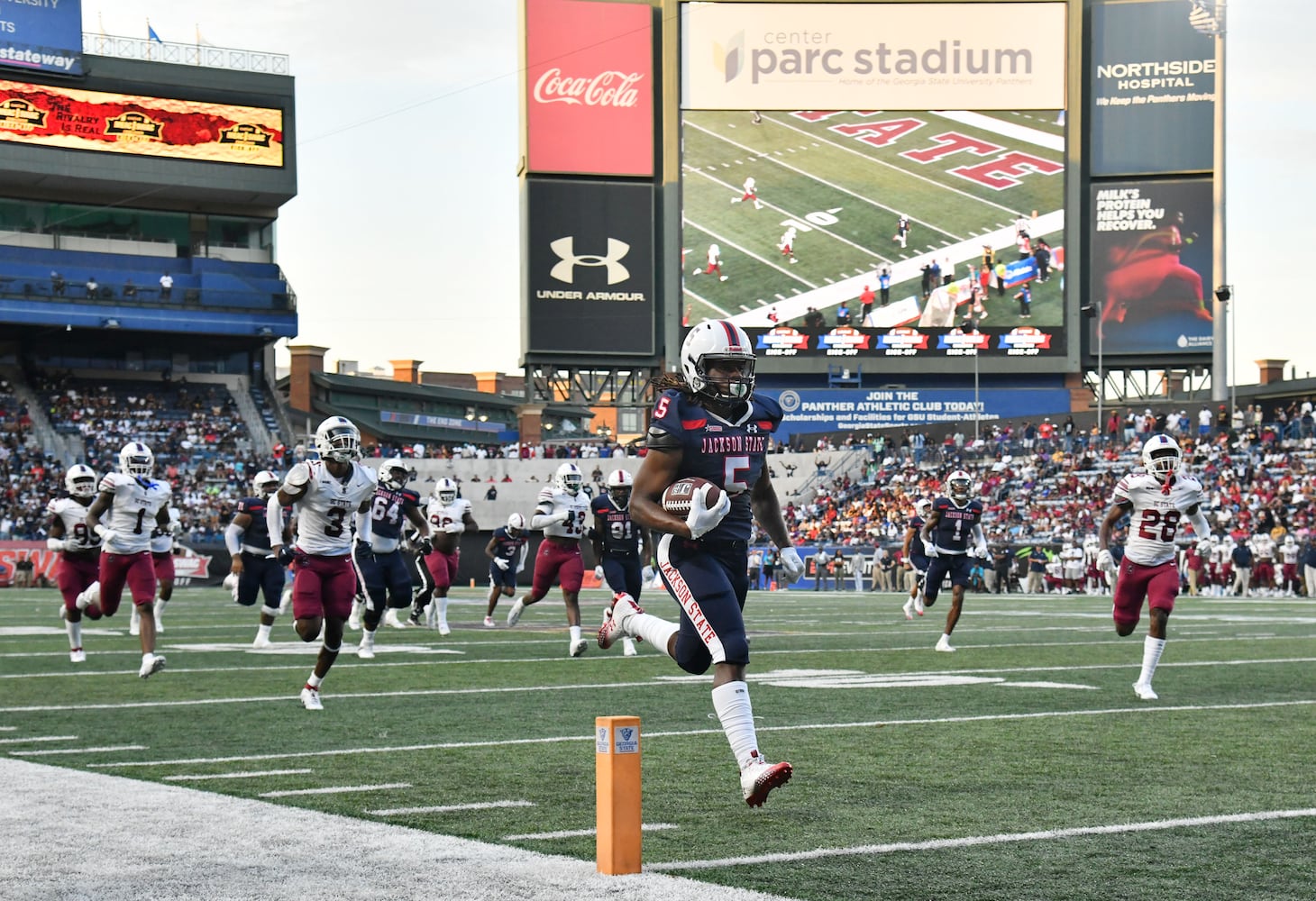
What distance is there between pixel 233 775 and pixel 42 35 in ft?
163

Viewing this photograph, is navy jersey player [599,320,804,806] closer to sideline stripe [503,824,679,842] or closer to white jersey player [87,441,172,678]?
sideline stripe [503,824,679,842]

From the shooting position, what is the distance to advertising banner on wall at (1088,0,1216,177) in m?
50.0

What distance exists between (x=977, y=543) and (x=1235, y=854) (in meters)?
Result: 12.1

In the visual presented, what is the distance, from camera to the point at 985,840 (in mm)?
6277

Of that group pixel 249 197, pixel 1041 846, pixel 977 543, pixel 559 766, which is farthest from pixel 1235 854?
pixel 249 197

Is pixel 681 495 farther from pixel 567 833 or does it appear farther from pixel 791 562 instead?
pixel 567 833

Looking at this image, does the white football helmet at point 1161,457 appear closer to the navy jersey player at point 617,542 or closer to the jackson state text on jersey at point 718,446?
the navy jersey player at point 617,542

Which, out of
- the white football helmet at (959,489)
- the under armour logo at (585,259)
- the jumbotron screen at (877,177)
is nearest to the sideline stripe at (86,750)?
the white football helmet at (959,489)

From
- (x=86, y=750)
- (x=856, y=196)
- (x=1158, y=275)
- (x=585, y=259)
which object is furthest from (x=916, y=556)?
(x=1158, y=275)

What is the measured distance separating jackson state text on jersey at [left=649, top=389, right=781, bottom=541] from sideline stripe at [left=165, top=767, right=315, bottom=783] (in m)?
2.41

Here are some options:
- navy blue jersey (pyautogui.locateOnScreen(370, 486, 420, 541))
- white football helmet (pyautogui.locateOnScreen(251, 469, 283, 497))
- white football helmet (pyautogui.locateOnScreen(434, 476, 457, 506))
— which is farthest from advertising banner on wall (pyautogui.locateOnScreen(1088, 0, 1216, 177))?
navy blue jersey (pyautogui.locateOnScreen(370, 486, 420, 541))

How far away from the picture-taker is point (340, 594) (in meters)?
11.3

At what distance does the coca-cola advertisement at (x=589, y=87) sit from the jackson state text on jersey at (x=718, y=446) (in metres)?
41.9

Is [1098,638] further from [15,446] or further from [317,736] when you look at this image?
[15,446]
